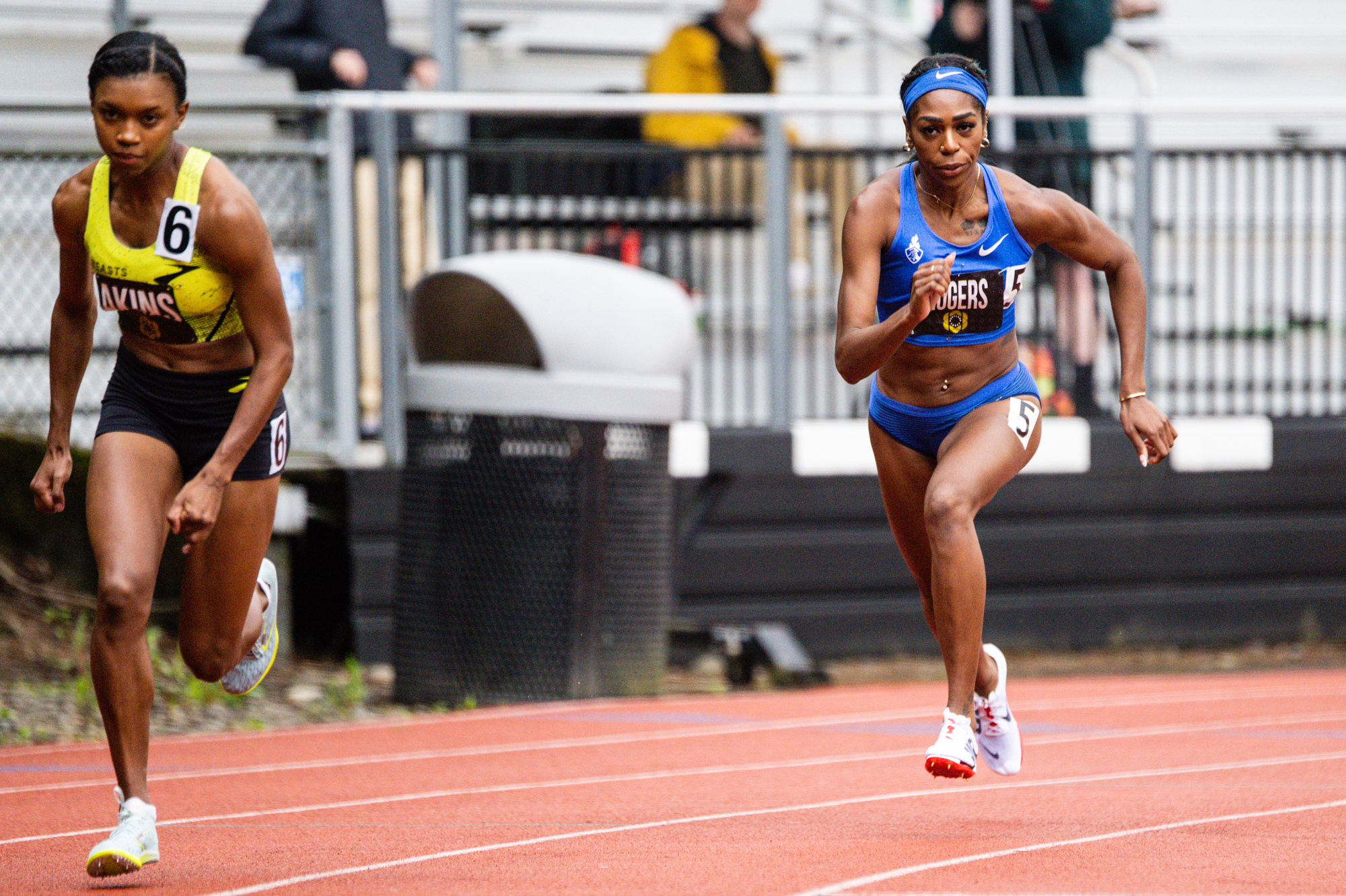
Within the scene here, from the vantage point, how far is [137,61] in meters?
5.00

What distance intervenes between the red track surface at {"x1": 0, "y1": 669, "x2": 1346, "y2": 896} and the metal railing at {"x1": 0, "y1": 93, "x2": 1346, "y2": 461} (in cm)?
198

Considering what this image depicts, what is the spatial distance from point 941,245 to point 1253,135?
9.59 metres

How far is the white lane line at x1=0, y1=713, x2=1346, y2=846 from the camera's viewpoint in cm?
623

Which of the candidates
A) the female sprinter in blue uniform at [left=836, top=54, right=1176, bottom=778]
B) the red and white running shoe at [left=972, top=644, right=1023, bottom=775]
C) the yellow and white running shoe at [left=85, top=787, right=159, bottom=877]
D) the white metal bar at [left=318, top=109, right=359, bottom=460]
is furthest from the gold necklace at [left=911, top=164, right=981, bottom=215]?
the white metal bar at [left=318, top=109, right=359, bottom=460]

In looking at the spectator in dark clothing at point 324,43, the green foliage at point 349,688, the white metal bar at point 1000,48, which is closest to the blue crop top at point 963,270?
the green foliage at point 349,688

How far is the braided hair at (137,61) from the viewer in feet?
16.4

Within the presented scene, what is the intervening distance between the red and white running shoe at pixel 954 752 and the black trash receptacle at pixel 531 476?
396 cm

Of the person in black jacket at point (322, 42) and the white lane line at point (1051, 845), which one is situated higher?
the person in black jacket at point (322, 42)

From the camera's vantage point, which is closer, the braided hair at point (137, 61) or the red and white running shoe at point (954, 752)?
the braided hair at point (137, 61)

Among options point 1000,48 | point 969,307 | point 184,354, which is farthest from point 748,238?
point 184,354

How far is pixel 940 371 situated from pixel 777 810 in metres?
1.50

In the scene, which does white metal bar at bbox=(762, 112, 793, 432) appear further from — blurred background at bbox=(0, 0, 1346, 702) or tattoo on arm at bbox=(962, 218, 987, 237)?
tattoo on arm at bbox=(962, 218, 987, 237)

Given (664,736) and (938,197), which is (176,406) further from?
(664,736)

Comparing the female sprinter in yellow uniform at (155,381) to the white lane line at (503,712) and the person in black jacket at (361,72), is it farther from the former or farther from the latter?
the person in black jacket at (361,72)
